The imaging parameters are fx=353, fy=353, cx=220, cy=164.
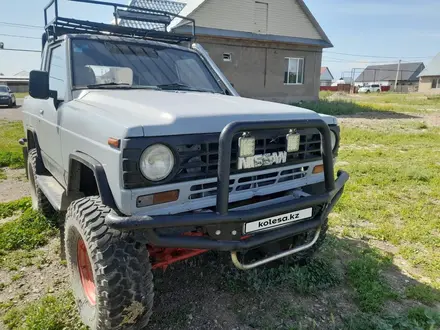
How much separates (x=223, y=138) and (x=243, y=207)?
1.91 feet

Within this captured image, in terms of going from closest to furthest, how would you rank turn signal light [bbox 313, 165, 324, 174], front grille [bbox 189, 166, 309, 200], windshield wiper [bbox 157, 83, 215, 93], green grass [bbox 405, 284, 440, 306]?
front grille [bbox 189, 166, 309, 200] < turn signal light [bbox 313, 165, 324, 174] < green grass [bbox 405, 284, 440, 306] < windshield wiper [bbox 157, 83, 215, 93]

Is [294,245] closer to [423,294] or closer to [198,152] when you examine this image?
[423,294]

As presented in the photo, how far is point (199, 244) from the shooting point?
2227 mm

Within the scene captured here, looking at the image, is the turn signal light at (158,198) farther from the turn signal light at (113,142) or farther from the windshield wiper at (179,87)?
the windshield wiper at (179,87)

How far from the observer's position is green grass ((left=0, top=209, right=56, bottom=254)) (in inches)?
153

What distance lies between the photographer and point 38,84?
3139 millimetres

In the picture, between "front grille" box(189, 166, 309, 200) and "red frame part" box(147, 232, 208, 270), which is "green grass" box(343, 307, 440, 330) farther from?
"red frame part" box(147, 232, 208, 270)

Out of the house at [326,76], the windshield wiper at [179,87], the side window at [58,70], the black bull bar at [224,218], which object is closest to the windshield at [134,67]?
the windshield wiper at [179,87]

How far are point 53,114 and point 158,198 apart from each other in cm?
191

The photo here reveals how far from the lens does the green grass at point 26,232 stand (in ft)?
12.8

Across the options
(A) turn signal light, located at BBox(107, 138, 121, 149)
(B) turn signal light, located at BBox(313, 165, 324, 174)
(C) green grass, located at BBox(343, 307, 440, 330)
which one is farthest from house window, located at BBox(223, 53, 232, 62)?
(A) turn signal light, located at BBox(107, 138, 121, 149)

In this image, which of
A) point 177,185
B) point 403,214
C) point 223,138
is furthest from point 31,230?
point 403,214

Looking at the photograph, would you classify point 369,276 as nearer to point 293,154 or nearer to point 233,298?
point 233,298

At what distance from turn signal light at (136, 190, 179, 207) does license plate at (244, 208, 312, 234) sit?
0.54m
